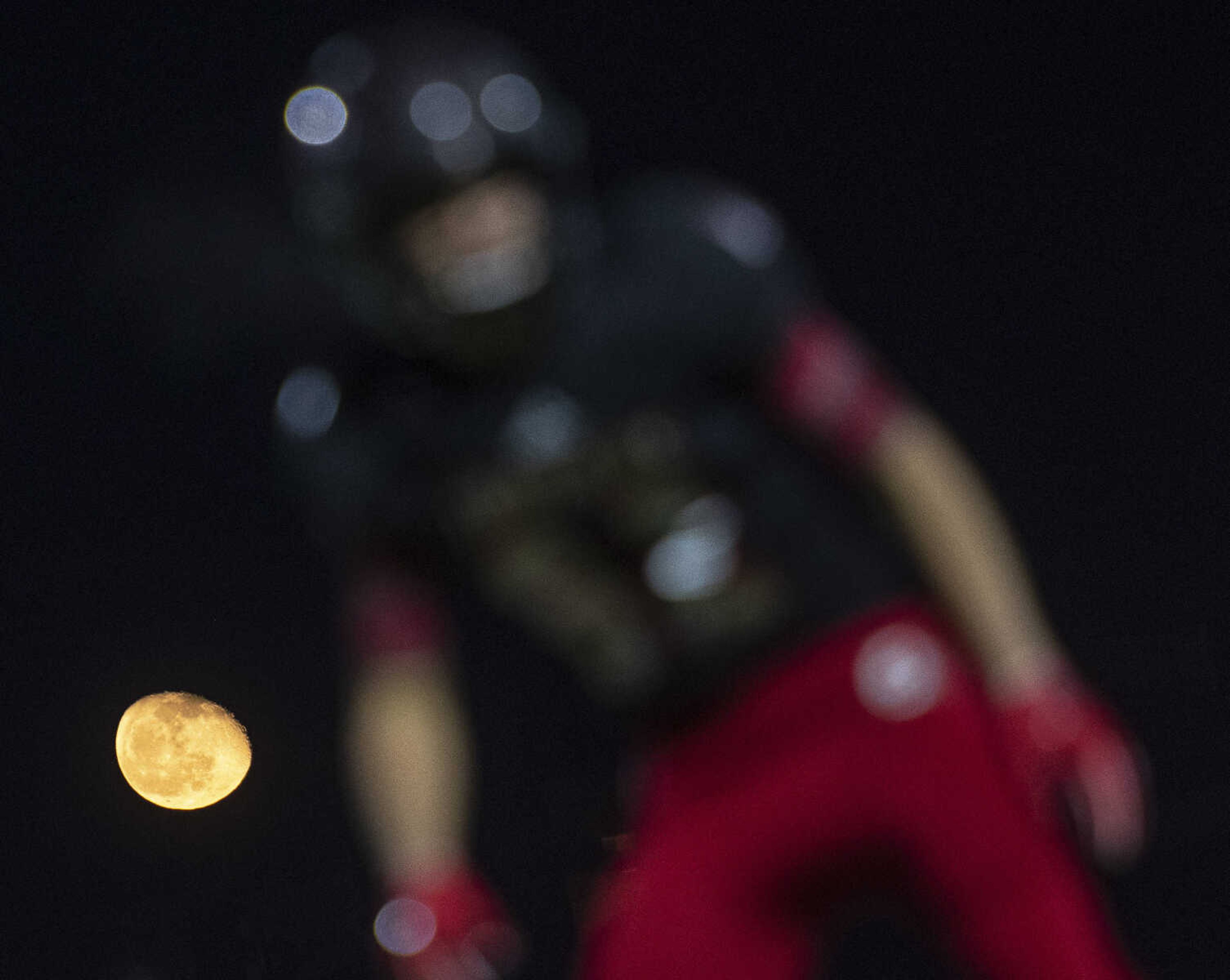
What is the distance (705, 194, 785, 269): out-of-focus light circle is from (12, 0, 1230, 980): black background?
56 centimetres

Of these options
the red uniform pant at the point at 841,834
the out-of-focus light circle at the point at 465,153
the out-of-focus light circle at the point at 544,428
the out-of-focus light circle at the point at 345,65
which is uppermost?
the out-of-focus light circle at the point at 345,65

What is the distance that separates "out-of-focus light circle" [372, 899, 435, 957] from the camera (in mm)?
1187

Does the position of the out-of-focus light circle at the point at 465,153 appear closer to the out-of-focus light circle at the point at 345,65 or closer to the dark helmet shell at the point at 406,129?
the dark helmet shell at the point at 406,129

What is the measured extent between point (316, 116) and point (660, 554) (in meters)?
0.51

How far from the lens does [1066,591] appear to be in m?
1.80

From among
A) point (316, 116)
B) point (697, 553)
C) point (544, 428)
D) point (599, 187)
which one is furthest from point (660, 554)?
point (599, 187)

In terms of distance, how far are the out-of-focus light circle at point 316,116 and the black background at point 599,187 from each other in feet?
1.53

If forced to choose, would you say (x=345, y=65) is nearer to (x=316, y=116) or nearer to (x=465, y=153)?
(x=316, y=116)

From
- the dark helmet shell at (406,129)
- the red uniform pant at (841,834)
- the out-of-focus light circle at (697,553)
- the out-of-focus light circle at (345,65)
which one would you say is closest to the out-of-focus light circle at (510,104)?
the dark helmet shell at (406,129)

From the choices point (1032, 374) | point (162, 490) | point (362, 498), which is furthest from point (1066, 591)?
point (162, 490)

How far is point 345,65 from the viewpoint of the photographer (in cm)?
133

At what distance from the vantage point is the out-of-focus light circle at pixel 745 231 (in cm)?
125

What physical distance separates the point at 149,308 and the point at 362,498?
709mm

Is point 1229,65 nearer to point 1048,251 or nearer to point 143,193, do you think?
point 1048,251
